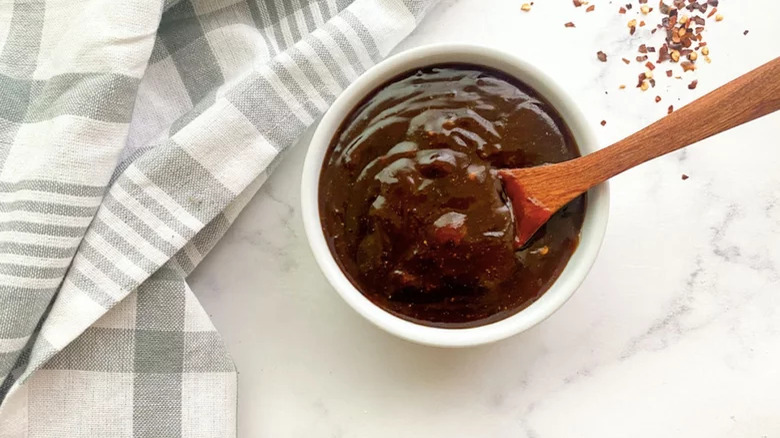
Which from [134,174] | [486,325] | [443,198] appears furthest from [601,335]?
[134,174]

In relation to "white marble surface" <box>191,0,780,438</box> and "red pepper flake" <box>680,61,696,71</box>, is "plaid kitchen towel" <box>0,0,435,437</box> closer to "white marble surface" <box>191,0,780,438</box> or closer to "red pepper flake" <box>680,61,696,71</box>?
"white marble surface" <box>191,0,780,438</box>

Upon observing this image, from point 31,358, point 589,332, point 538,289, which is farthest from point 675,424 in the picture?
point 31,358

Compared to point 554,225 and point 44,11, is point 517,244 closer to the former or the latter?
point 554,225

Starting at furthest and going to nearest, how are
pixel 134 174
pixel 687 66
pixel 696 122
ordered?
pixel 687 66
pixel 134 174
pixel 696 122

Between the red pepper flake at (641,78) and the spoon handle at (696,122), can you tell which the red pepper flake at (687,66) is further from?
the spoon handle at (696,122)

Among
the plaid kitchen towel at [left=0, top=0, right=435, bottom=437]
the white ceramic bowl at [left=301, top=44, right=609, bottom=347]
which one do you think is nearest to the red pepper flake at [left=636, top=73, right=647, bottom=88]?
the white ceramic bowl at [left=301, top=44, right=609, bottom=347]

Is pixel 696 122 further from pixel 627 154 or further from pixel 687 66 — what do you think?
pixel 687 66
